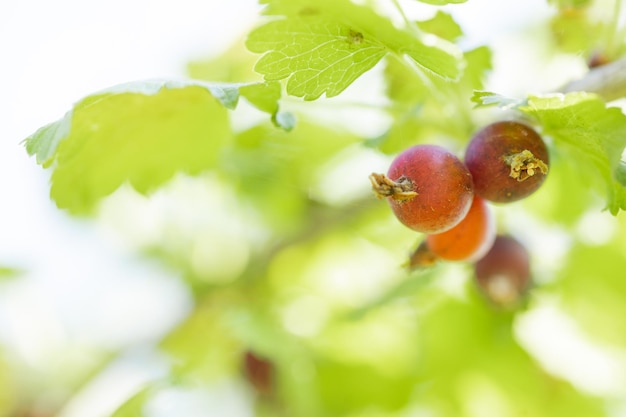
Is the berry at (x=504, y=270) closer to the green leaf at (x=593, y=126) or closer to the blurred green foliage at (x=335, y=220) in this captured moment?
the blurred green foliage at (x=335, y=220)

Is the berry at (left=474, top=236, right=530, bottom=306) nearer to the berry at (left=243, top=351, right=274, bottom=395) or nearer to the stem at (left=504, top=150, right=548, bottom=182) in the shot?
the stem at (left=504, top=150, right=548, bottom=182)

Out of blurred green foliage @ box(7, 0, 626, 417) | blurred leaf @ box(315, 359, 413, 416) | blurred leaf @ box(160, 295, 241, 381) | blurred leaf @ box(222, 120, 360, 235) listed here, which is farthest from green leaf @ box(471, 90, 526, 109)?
blurred leaf @ box(160, 295, 241, 381)

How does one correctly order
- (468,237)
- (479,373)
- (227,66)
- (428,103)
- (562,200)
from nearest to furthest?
1. (468,237)
2. (428,103)
3. (562,200)
4. (479,373)
5. (227,66)

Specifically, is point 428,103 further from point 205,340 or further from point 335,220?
point 205,340

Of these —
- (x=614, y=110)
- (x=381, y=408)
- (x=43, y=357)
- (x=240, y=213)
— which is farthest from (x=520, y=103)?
(x=43, y=357)

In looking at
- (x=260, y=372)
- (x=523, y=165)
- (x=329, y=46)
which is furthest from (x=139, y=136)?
(x=260, y=372)

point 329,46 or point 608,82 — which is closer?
point 329,46

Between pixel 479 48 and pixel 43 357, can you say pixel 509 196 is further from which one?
pixel 43 357
